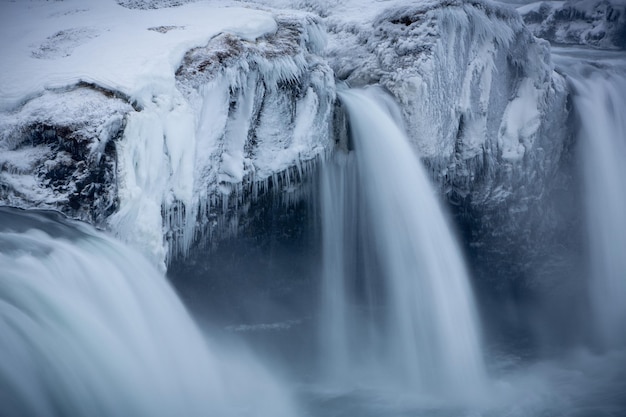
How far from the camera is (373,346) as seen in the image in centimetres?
628

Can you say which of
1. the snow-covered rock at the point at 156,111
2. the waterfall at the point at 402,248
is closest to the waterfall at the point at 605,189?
the waterfall at the point at 402,248

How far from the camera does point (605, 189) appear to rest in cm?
773

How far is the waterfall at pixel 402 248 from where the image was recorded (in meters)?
5.48

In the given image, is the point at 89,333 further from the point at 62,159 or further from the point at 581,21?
the point at 581,21

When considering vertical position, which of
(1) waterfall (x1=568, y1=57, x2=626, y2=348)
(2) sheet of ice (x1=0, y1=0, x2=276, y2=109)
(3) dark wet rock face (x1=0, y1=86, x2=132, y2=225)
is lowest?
(1) waterfall (x1=568, y1=57, x2=626, y2=348)

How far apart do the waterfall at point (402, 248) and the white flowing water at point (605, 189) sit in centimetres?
316

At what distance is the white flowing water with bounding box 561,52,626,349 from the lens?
759 cm

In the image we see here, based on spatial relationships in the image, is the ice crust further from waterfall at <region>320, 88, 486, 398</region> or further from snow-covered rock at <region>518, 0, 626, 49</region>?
snow-covered rock at <region>518, 0, 626, 49</region>

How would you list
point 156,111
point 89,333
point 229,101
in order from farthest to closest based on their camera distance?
point 229,101 → point 156,111 → point 89,333

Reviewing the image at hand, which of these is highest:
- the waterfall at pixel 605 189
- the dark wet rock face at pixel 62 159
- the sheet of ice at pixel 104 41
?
the sheet of ice at pixel 104 41

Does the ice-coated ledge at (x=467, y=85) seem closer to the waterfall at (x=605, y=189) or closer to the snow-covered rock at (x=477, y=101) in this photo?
the snow-covered rock at (x=477, y=101)

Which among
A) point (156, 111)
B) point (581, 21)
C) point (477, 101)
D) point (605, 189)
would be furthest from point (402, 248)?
point (581, 21)

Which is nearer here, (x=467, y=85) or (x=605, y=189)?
(x=467, y=85)

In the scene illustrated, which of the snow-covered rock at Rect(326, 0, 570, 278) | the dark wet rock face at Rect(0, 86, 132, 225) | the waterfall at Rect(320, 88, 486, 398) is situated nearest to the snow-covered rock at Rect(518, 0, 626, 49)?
the snow-covered rock at Rect(326, 0, 570, 278)
